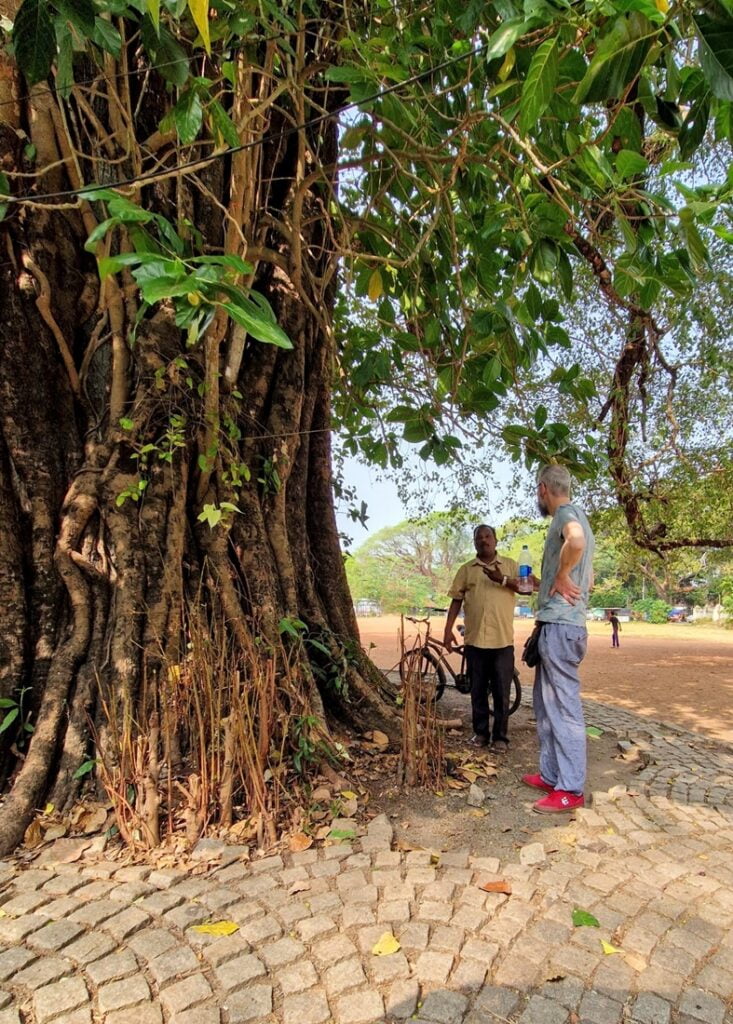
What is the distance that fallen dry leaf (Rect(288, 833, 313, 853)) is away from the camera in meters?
2.69

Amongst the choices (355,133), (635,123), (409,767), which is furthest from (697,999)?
(355,133)

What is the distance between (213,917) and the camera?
7.12 feet

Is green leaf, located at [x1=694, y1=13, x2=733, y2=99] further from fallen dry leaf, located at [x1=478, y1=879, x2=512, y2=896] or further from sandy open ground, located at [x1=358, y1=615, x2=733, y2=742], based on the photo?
sandy open ground, located at [x1=358, y1=615, x2=733, y2=742]

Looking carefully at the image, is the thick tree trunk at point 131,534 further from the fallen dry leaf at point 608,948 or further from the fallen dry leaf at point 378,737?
the fallen dry leaf at point 608,948

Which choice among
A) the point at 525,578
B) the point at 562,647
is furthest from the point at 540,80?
the point at 525,578

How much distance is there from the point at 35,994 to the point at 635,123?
390 cm

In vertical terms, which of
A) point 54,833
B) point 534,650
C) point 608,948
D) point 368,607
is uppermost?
point 534,650

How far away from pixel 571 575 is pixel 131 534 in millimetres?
2369

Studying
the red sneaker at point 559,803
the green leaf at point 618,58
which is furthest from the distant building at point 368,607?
the green leaf at point 618,58

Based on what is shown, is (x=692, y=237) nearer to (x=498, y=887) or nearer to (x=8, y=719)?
(x=498, y=887)

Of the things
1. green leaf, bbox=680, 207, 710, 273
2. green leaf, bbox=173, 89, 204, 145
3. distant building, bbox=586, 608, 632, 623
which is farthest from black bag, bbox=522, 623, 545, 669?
distant building, bbox=586, 608, 632, 623

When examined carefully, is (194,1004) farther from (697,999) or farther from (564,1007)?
(697,999)

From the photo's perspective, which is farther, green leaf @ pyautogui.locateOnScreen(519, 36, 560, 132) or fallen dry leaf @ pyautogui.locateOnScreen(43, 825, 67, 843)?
fallen dry leaf @ pyautogui.locateOnScreen(43, 825, 67, 843)

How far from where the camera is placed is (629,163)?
7.59 feet
